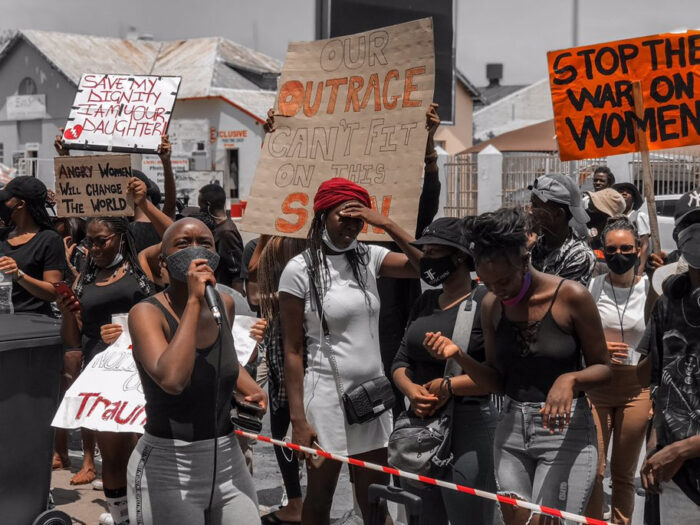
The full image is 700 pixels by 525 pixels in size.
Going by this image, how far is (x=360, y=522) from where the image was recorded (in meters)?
5.47

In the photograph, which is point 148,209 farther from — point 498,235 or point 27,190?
point 498,235

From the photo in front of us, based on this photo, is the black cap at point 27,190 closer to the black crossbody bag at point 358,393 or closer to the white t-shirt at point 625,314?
the black crossbody bag at point 358,393

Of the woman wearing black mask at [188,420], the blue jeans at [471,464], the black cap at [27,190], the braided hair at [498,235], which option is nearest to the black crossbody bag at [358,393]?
the blue jeans at [471,464]

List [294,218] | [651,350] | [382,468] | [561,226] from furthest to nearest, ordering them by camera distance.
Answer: [294,218], [561,226], [382,468], [651,350]

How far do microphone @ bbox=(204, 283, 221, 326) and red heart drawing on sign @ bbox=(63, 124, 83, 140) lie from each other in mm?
4457

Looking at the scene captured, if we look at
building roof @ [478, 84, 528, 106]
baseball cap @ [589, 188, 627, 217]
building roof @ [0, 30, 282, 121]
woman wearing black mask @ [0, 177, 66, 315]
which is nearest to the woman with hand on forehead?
baseball cap @ [589, 188, 627, 217]

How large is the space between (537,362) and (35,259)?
3963 millimetres

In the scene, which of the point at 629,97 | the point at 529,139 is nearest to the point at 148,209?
the point at 629,97

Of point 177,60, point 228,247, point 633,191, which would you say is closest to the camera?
point 228,247

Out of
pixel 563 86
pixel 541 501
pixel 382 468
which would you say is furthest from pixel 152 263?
pixel 541 501

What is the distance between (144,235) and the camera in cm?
711

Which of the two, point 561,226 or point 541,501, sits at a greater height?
point 561,226

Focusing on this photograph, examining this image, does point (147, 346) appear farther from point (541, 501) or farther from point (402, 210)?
point (402, 210)

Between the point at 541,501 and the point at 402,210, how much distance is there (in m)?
1.88
